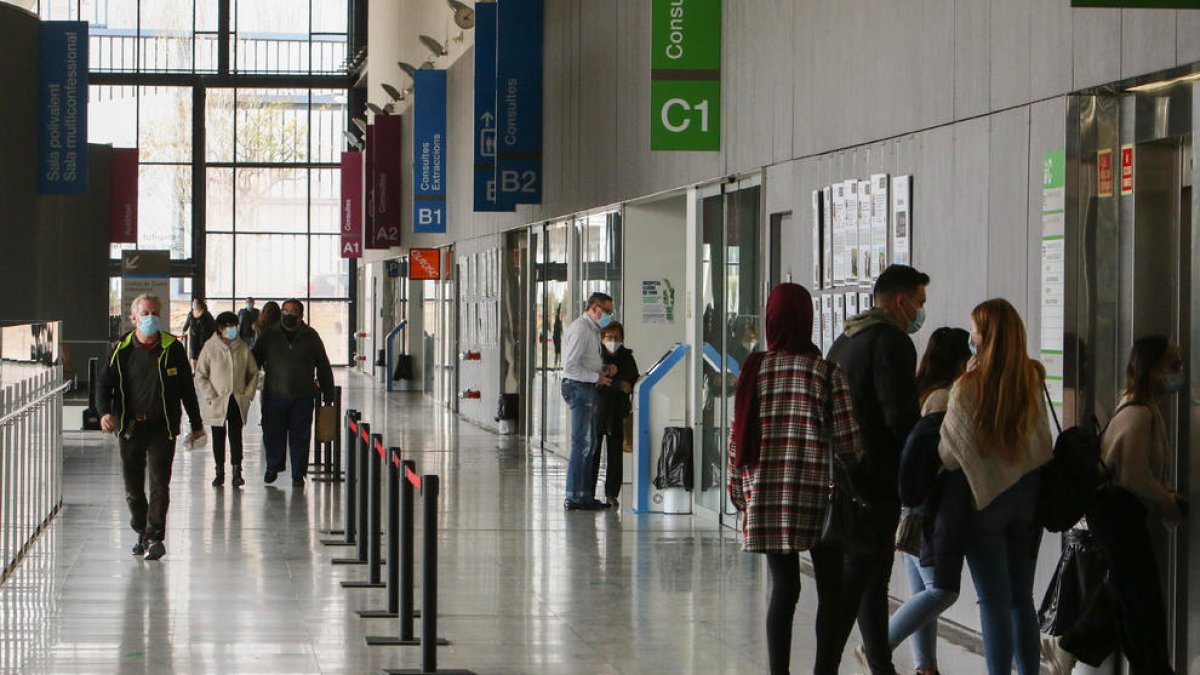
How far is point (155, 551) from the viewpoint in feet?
38.3

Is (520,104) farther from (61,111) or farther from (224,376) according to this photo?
(224,376)

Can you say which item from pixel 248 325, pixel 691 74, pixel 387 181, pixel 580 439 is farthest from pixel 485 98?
pixel 248 325

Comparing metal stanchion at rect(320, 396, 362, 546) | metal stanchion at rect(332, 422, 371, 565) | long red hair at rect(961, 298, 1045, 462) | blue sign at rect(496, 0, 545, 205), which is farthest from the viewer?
blue sign at rect(496, 0, 545, 205)

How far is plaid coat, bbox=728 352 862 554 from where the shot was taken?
271 inches

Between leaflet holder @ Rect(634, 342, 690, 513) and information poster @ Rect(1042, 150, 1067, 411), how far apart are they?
6341mm

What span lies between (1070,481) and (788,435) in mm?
1098

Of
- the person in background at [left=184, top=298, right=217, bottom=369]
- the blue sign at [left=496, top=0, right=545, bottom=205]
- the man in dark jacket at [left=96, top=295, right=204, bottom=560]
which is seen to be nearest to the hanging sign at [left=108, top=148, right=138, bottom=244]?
the person in background at [left=184, top=298, right=217, bottom=369]

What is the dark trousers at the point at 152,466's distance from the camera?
1180 centimetres

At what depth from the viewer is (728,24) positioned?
45.3 ft

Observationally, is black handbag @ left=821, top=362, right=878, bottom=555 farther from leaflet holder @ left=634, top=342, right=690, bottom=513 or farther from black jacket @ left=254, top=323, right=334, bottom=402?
black jacket @ left=254, top=323, right=334, bottom=402

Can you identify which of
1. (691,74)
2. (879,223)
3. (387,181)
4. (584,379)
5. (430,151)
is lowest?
(584,379)

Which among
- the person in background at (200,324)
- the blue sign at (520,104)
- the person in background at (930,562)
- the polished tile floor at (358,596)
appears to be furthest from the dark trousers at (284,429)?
the person in background at (200,324)

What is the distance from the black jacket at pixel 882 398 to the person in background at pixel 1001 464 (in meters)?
0.28

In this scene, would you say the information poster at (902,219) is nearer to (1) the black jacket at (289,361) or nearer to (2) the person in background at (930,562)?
(2) the person in background at (930,562)
